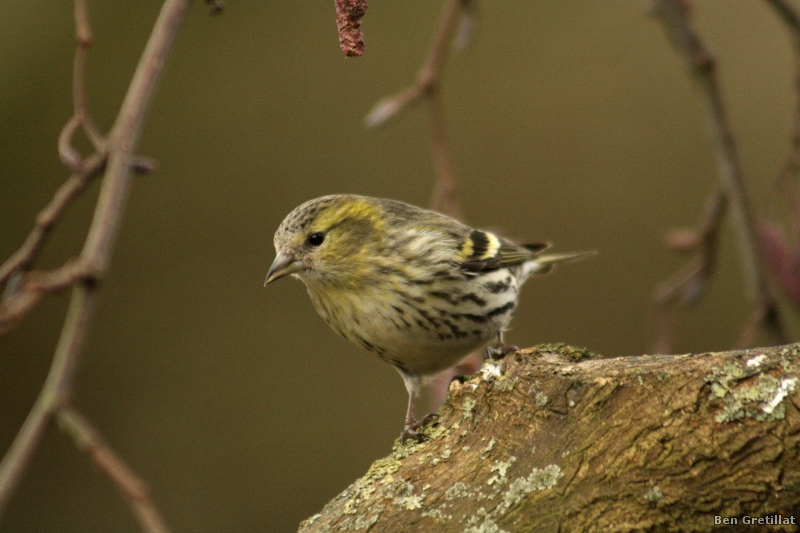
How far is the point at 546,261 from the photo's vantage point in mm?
3299

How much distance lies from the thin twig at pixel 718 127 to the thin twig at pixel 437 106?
0.61 m

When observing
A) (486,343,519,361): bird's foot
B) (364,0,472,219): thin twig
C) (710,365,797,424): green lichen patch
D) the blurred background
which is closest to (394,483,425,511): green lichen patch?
(486,343,519,361): bird's foot

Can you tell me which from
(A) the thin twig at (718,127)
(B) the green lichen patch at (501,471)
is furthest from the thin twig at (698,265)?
(B) the green lichen patch at (501,471)

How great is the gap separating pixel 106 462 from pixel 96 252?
0.25 metres

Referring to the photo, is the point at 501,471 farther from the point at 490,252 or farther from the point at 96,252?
the point at 490,252

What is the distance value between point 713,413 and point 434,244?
1.43m

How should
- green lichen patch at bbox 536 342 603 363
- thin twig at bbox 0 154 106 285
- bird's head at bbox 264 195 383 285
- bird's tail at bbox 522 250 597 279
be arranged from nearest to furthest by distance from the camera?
thin twig at bbox 0 154 106 285
green lichen patch at bbox 536 342 603 363
bird's head at bbox 264 195 383 285
bird's tail at bbox 522 250 597 279

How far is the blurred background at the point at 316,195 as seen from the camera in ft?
14.3

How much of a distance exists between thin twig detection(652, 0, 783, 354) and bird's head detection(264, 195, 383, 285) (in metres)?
1.03

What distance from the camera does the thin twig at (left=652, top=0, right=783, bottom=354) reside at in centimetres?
257

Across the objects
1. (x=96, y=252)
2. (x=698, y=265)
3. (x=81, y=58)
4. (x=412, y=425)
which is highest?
(x=81, y=58)

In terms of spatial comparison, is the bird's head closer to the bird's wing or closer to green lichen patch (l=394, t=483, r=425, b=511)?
the bird's wing

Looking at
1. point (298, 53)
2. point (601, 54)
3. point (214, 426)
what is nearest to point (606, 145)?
point (601, 54)

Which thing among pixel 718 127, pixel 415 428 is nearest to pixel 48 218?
pixel 415 428
